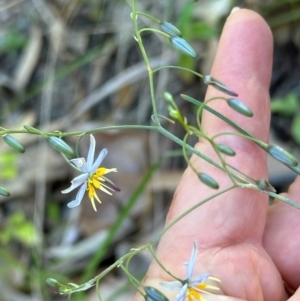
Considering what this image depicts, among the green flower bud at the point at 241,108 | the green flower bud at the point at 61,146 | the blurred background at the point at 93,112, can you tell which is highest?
the green flower bud at the point at 241,108

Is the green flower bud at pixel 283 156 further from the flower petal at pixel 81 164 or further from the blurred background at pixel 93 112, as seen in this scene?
the blurred background at pixel 93 112

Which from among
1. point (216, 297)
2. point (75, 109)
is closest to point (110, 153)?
point (75, 109)

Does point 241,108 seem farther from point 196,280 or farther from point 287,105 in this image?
point 287,105

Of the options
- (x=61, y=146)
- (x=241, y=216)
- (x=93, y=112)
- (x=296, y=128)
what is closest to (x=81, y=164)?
(x=61, y=146)

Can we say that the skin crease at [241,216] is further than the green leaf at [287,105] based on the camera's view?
No

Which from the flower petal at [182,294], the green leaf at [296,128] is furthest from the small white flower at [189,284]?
the green leaf at [296,128]

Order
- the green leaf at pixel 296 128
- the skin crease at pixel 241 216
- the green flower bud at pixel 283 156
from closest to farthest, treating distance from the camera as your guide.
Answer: the green flower bud at pixel 283 156
the skin crease at pixel 241 216
the green leaf at pixel 296 128

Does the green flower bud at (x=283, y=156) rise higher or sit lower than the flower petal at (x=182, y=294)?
higher

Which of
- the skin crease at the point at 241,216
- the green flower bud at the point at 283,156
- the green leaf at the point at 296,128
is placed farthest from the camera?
the green leaf at the point at 296,128
